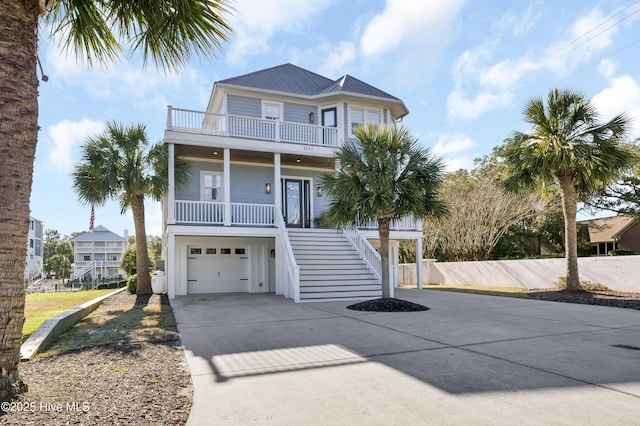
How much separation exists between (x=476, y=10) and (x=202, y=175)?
1120cm

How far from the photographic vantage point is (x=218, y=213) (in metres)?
15.5

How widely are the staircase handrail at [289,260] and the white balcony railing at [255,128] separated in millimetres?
3235

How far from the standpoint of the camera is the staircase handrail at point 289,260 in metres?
12.6

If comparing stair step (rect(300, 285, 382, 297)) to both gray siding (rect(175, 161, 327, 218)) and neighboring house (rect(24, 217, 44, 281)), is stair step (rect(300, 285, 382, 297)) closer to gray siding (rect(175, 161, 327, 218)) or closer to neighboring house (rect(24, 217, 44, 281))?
gray siding (rect(175, 161, 327, 218))

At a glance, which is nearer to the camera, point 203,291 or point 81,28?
point 81,28

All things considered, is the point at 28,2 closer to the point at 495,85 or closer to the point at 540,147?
the point at 540,147

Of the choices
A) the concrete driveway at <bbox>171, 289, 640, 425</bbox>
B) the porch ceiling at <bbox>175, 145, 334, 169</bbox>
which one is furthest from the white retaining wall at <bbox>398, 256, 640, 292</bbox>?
the porch ceiling at <bbox>175, 145, 334, 169</bbox>

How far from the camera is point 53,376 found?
185 inches

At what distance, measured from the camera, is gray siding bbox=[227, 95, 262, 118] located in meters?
17.3

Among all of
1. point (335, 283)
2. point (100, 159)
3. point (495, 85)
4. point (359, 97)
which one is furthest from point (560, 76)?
point (100, 159)

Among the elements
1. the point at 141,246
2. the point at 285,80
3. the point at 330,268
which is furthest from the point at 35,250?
the point at 330,268

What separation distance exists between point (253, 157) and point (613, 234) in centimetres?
2361

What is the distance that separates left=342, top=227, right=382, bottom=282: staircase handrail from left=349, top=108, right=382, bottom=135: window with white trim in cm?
508

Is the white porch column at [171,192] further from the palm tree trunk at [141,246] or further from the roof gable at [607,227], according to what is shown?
the roof gable at [607,227]
